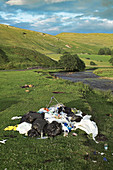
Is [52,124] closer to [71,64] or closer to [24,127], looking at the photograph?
[24,127]

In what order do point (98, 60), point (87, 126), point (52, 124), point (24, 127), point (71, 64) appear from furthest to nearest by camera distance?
1. point (98, 60)
2. point (71, 64)
3. point (87, 126)
4. point (24, 127)
5. point (52, 124)

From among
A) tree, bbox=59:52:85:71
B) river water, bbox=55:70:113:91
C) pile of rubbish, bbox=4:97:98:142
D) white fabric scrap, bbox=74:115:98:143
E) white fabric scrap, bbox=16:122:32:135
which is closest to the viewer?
pile of rubbish, bbox=4:97:98:142

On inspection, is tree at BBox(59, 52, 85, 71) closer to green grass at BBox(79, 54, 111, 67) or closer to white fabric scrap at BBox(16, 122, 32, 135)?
green grass at BBox(79, 54, 111, 67)

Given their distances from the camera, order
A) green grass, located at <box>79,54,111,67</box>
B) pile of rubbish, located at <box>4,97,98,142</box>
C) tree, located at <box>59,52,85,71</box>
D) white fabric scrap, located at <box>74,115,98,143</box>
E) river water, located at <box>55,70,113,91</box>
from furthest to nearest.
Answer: green grass, located at <box>79,54,111,67</box>
tree, located at <box>59,52,85,71</box>
river water, located at <box>55,70,113,91</box>
white fabric scrap, located at <box>74,115,98,143</box>
pile of rubbish, located at <box>4,97,98,142</box>

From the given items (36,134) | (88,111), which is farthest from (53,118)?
(88,111)

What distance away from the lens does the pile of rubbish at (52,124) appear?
504 inches

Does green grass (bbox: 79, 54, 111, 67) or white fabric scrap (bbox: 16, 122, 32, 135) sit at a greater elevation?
green grass (bbox: 79, 54, 111, 67)

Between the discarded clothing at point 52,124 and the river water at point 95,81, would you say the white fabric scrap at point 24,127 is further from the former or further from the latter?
the river water at point 95,81

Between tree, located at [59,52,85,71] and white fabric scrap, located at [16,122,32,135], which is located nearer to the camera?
white fabric scrap, located at [16,122,32,135]

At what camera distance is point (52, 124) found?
13.1 metres

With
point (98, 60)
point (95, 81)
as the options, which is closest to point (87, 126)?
point (95, 81)

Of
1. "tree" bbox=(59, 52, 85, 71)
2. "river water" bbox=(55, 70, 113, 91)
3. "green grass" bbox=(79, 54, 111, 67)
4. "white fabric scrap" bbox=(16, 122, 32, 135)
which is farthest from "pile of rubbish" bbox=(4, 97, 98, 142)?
"green grass" bbox=(79, 54, 111, 67)

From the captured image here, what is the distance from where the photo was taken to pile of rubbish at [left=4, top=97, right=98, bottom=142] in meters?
12.8

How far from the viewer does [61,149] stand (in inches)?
423
